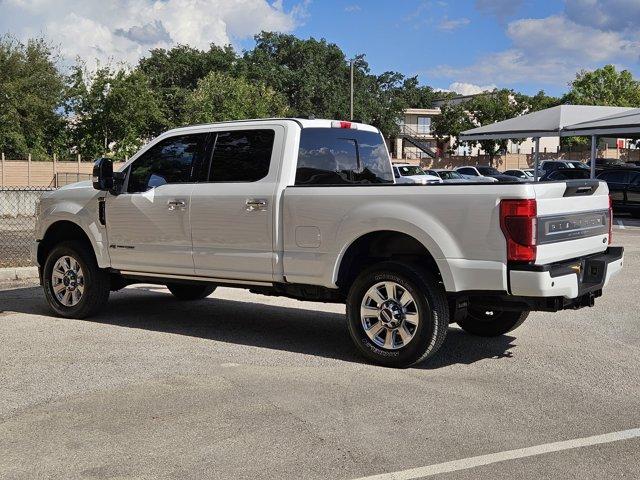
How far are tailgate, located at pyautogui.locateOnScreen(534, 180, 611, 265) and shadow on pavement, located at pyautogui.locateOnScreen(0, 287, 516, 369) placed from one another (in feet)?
3.98

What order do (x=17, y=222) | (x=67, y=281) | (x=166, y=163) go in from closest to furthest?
(x=166, y=163), (x=67, y=281), (x=17, y=222)

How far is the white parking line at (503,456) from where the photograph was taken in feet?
13.2

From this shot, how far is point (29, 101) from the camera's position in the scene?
49344mm

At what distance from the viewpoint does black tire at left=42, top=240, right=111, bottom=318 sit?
8.07m

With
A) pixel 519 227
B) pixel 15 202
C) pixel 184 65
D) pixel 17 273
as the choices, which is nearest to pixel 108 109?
pixel 184 65

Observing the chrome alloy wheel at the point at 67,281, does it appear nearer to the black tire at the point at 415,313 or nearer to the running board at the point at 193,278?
the running board at the point at 193,278

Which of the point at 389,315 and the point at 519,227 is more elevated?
the point at 519,227

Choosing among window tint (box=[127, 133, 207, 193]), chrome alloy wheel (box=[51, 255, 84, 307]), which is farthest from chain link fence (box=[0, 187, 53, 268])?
window tint (box=[127, 133, 207, 193])

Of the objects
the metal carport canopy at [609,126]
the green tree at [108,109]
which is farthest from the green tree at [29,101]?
the metal carport canopy at [609,126]

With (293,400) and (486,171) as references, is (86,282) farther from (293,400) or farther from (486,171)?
(486,171)

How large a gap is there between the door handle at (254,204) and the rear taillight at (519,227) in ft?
7.07

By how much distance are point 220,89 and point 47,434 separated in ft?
157

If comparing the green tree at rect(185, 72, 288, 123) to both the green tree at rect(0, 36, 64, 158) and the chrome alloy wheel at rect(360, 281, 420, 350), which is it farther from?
the chrome alloy wheel at rect(360, 281, 420, 350)

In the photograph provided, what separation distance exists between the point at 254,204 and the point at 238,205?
19cm
